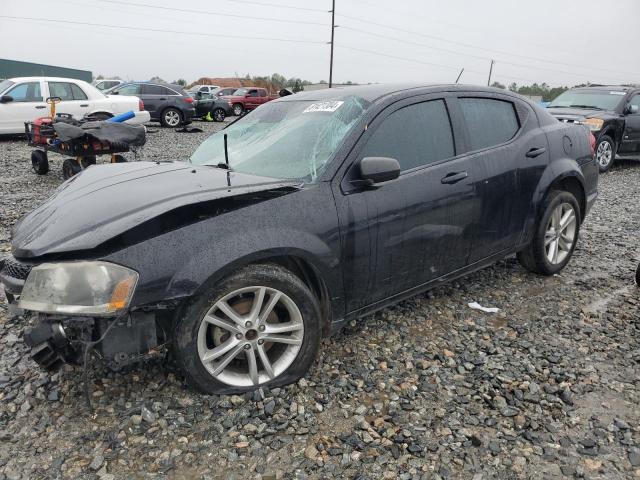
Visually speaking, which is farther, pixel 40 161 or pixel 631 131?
pixel 631 131

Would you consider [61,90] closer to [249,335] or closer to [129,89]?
[129,89]

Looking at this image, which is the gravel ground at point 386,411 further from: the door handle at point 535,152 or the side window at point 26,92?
the side window at point 26,92

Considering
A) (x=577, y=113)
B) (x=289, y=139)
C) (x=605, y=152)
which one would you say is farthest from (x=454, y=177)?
(x=605, y=152)

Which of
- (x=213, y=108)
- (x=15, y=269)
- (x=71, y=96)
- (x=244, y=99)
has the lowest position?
(x=213, y=108)

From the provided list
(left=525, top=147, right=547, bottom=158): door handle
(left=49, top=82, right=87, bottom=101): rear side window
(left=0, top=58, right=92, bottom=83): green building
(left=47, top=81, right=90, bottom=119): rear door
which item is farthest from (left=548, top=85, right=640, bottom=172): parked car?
(left=0, top=58, right=92, bottom=83): green building

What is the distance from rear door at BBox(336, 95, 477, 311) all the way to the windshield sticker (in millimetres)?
348

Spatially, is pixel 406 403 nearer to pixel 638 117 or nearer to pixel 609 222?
pixel 609 222

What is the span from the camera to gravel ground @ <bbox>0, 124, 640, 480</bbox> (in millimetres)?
2172

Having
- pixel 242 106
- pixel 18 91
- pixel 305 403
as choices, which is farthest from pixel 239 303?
pixel 242 106

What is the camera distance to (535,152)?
151 inches

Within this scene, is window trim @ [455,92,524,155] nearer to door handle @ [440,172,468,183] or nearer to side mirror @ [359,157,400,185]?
door handle @ [440,172,468,183]

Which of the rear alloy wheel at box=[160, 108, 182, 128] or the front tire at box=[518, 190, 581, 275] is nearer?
the front tire at box=[518, 190, 581, 275]

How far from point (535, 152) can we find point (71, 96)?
11.7 m

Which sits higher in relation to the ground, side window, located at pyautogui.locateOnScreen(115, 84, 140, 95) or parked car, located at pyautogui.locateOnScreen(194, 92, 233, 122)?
side window, located at pyautogui.locateOnScreen(115, 84, 140, 95)
